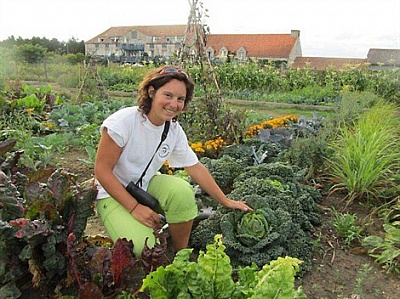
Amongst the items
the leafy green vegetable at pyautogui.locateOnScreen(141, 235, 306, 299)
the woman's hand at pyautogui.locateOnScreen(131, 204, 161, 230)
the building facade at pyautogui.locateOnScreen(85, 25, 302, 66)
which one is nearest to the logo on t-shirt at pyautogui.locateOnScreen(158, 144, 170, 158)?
the woman's hand at pyautogui.locateOnScreen(131, 204, 161, 230)

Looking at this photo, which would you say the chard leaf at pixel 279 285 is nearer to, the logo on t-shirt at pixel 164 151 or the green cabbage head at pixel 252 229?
the green cabbage head at pixel 252 229

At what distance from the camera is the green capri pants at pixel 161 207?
2434 mm

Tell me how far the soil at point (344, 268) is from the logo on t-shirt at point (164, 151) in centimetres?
102

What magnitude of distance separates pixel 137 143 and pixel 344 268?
161 cm

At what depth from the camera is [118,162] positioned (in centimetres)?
260

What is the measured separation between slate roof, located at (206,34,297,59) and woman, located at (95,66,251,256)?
3169 cm

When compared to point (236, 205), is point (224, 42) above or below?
above

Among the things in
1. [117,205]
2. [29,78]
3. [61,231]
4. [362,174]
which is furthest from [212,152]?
[29,78]

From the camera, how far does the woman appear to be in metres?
2.44

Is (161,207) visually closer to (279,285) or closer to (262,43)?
(279,285)

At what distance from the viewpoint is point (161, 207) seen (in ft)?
9.00

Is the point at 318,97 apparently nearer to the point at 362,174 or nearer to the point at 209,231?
the point at 362,174

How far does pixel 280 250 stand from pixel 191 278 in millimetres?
1061

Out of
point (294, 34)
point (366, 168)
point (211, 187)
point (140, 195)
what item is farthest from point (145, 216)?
point (294, 34)
